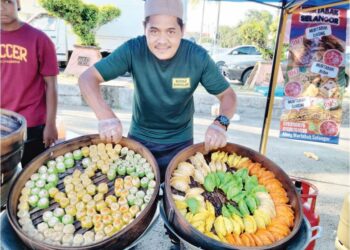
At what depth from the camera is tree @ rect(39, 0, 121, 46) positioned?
848 cm

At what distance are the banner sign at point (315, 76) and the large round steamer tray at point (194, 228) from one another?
1954 mm

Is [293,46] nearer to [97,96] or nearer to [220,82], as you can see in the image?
[220,82]

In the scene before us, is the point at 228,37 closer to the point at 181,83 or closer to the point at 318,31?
the point at 318,31

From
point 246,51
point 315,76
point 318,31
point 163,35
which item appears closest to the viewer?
point 163,35

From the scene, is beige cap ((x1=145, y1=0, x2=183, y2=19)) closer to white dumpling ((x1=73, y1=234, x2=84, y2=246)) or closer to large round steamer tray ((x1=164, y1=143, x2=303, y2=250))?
large round steamer tray ((x1=164, y1=143, x2=303, y2=250))

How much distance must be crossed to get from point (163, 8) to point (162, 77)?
44cm

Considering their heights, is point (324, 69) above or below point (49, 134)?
above

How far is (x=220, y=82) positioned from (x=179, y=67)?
0.31m

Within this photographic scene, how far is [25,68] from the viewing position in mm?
2232

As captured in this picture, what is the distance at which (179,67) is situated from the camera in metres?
2.02

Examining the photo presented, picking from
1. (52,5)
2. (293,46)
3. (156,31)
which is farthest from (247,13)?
(156,31)

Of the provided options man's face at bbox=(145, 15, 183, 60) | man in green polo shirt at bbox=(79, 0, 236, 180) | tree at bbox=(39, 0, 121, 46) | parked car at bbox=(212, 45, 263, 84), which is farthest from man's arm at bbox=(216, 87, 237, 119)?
parked car at bbox=(212, 45, 263, 84)

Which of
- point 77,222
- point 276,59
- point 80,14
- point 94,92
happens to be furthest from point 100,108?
point 80,14

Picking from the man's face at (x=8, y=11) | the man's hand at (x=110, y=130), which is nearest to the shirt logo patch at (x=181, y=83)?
the man's hand at (x=110, y=130)
